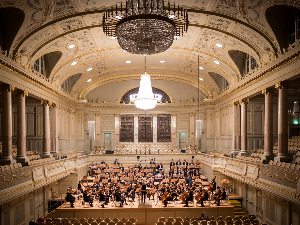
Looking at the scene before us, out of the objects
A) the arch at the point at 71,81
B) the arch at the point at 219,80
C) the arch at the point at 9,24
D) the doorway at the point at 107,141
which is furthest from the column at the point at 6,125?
the arch at the point at 219,80

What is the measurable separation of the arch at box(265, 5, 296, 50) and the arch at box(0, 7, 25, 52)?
12.0 metres

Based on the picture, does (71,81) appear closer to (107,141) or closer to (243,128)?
(107,141)

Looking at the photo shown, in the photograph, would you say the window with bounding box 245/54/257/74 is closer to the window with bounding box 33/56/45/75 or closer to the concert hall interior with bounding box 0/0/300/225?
the concert hall interior with bounding box 0/0/300/225

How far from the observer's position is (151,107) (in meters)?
17.5

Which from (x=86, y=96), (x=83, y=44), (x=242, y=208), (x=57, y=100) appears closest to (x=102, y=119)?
(x=86, y=96)

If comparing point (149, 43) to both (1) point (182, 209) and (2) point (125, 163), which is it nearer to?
(1) point (182, 209)

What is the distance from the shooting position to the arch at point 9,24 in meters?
14.1

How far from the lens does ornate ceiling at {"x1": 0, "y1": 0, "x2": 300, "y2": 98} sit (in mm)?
14141

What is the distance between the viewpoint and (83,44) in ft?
64.9

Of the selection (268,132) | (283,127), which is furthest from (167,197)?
(283,127)

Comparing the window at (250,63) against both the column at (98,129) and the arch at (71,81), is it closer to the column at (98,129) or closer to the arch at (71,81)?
the arch at (71,81)

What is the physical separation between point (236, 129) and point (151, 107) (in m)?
8.48

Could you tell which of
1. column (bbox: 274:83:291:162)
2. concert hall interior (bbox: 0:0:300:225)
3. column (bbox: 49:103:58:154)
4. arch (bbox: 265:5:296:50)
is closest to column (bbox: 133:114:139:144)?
concert hall interior (bbox: 0:0:300:225)

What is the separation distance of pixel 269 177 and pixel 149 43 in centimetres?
875
